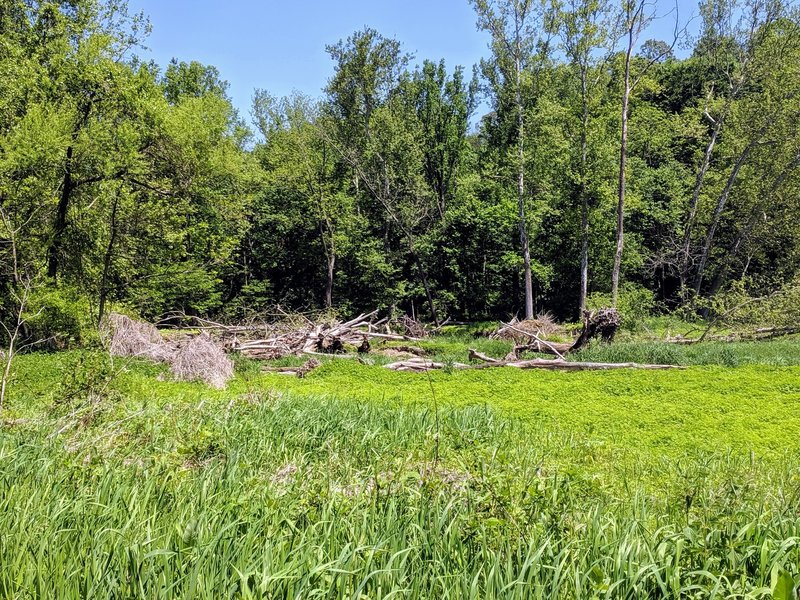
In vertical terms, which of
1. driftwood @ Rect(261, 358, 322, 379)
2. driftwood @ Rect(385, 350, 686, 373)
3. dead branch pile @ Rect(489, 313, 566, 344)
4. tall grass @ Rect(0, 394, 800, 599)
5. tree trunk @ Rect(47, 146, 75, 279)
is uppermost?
tree trunk @ Rect(47, 146, 75, 279)

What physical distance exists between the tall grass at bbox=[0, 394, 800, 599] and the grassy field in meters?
0.02

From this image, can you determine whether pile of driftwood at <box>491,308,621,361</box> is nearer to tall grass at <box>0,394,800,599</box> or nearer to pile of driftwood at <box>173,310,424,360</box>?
pile of driftwood at <box>173,310,424,360</box>

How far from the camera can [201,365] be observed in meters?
12.3

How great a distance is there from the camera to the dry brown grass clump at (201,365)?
1206cm

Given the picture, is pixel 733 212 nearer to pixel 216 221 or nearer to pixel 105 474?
pixel 216 221

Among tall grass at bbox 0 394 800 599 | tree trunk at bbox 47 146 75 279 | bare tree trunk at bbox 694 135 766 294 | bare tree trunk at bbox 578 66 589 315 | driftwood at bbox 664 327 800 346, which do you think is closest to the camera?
tall grass at bbox 0 394 800 599

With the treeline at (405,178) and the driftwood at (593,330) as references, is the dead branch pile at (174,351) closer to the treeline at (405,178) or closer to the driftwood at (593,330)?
the treeline at (405,178)

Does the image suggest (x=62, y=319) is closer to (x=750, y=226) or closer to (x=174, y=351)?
(x=174, y=351)

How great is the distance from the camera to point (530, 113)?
2688 centimetres

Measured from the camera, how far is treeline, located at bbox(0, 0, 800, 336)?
1639cm

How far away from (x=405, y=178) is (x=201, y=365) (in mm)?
20329

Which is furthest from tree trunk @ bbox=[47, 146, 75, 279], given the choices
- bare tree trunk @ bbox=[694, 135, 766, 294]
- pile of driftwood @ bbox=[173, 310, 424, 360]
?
A: bare tree trunk @ bbox=[694, 135, 766, 294]

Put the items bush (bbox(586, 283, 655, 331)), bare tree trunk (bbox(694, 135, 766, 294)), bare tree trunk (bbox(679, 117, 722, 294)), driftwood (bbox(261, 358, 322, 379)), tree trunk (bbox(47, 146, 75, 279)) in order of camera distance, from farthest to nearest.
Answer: bare tree trunk (bbox(679, 117, 722, 294))
bare tree trunk (bbox(694, 135, 766, 294))
bush (bbox(586, 283, 655, 331))
tree trunk (bbox(47, 146, 75, 279))
driftwood (bbox(261, 358, 322, 379))

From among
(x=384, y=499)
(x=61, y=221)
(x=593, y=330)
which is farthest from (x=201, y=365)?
(x=593, y=330)
